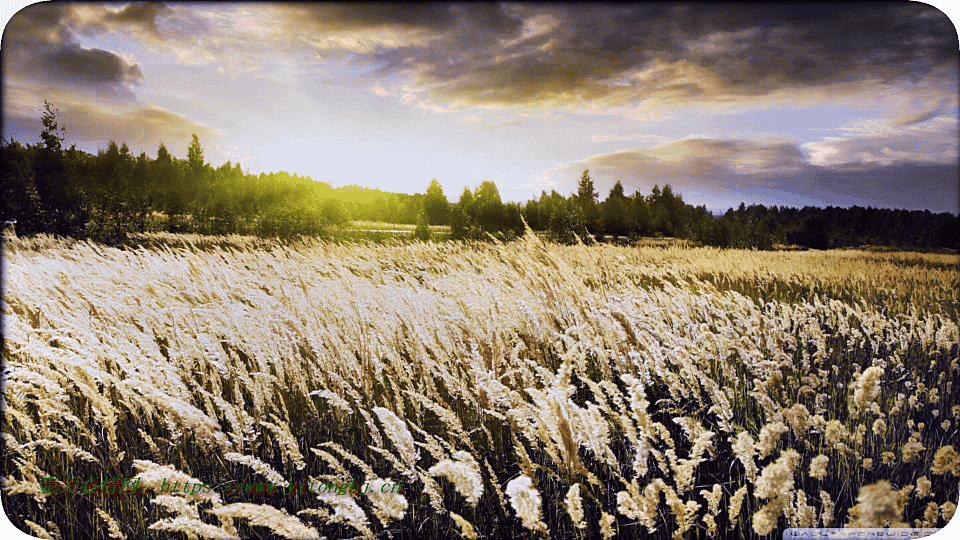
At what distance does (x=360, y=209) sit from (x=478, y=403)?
8.08 feet

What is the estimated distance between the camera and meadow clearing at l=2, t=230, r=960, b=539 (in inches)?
49.3

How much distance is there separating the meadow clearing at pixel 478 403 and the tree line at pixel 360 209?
0.86 ft

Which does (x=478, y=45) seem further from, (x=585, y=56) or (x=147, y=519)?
(x=147, y=519)

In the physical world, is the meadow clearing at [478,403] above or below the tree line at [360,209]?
below

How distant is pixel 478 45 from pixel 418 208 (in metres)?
1.46

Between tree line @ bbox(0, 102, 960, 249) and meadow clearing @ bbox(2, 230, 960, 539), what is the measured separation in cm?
26

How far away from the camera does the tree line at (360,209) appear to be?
2754mm

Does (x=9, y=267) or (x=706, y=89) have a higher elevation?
(x=706, y=89)

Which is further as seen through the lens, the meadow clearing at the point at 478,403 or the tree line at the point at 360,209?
the tree line at the point at 360,209

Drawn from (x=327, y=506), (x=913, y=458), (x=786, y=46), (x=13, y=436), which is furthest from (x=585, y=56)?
(x=13, y=436)

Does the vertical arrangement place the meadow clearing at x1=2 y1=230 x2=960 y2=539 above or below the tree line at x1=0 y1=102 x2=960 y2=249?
below

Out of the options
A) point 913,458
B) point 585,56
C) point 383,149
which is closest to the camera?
point 913,458

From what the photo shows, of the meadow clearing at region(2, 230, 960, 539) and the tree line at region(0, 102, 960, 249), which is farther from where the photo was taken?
the tree line at region(0, 102, 960, 249)

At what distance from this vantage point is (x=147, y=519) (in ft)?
5.07
